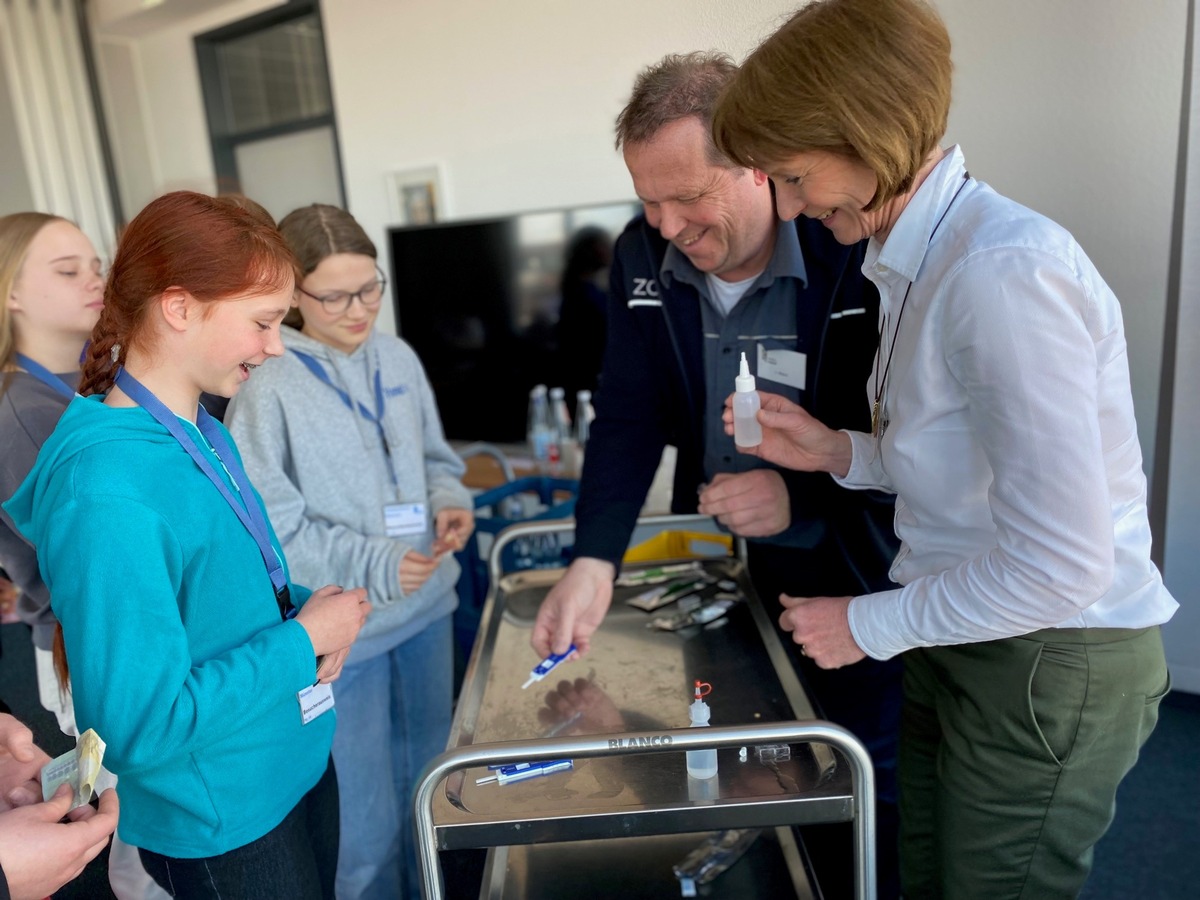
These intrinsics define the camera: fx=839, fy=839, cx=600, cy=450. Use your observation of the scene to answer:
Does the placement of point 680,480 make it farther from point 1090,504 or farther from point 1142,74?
point 1142,74

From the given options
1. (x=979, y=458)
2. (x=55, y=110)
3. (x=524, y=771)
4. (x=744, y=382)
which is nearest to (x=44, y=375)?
(x=524, y=771)

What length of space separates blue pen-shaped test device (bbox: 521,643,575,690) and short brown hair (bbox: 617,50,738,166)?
33.0 inches

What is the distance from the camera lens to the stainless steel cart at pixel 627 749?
3.15ft

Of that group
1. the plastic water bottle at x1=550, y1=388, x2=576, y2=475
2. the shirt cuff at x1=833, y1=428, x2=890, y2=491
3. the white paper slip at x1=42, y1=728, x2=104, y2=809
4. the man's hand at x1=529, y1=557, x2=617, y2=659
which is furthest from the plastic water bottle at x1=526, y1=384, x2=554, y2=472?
the white paper slip at x1=42, y1=728, x2=104, y2=809

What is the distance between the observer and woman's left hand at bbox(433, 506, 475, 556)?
72.8 inches

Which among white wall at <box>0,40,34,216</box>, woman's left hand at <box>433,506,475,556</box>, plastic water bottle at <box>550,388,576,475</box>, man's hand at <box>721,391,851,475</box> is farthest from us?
white wall at <box>0,40,34,216</box>

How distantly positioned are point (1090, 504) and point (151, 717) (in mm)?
998

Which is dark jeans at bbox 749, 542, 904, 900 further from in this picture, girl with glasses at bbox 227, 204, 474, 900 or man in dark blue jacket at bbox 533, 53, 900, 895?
girl with glasses at bbox 227, 204, 474, 900

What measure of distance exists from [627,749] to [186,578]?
0.56 metres

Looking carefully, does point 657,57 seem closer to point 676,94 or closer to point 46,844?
point 676,94

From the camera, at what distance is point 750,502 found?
1.46m

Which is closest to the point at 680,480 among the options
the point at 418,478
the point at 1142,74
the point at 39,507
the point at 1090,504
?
the point at 418,478

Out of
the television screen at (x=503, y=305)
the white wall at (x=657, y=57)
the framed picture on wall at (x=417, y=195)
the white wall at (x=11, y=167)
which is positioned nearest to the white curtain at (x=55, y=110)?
the white wall at (x=11, y=167)

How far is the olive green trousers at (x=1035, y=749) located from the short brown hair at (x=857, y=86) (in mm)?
594
